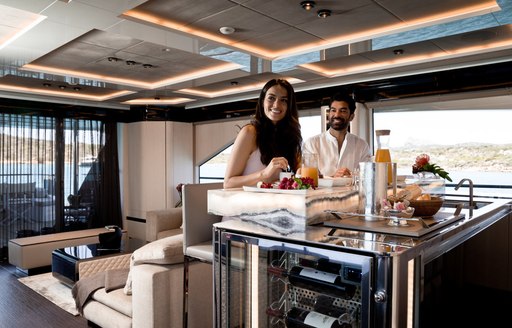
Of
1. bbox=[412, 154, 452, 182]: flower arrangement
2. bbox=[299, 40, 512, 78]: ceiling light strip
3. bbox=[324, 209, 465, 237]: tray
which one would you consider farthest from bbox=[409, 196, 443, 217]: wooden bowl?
bbox=[299, 40, 512, 78]: ceiling light strip

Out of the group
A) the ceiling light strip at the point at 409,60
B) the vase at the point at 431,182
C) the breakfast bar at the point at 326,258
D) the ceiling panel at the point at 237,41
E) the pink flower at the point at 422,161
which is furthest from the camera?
the ceiling light strip at the point at 409,60

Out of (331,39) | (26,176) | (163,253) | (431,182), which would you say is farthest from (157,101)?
(431,182)

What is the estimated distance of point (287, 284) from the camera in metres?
1.60

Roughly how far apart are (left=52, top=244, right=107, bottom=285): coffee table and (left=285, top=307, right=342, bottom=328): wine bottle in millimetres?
3921

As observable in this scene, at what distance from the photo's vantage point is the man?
3299 millimetres

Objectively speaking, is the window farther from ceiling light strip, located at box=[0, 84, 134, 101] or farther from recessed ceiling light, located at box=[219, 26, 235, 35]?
ceiling light strip, located at box=[0, 84, 134, 101]

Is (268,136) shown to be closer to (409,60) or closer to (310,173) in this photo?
(310,173)

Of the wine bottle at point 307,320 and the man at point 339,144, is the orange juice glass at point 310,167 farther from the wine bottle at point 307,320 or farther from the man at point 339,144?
the man at point 339,144

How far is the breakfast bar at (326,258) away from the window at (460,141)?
12.4 feet

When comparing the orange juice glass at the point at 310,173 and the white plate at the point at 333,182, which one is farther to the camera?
the white plate at the point at 333,182

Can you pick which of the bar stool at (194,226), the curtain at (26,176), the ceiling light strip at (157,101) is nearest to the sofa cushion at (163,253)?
the bar stool at (194,226)

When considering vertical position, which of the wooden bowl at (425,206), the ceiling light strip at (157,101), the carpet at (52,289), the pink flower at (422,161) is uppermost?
the ceiling light strip at (157,101)

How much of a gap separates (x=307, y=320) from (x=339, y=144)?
2.22 meters

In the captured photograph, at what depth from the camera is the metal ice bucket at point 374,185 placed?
1602mm
